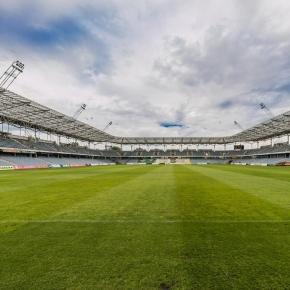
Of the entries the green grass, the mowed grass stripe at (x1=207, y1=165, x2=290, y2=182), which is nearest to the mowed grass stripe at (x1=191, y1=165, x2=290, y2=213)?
the green grass

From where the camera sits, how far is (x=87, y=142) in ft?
335

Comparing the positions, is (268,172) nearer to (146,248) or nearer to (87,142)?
(146,248)

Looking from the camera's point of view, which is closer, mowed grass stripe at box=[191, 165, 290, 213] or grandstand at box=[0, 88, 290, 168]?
mowed grass stripe at box=[191, 165, 290, 213]

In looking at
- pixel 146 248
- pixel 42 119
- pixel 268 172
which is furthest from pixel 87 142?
pixel 146 248

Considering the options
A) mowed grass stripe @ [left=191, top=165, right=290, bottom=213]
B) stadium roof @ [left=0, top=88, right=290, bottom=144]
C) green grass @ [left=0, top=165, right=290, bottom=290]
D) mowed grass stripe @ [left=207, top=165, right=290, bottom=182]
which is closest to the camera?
green grass @ [left=0, top=165, right=290, bottom=290]

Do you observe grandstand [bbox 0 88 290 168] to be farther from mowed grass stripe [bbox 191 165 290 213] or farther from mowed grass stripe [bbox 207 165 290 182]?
mowed grass stripe [bbox 191 165 290 213]

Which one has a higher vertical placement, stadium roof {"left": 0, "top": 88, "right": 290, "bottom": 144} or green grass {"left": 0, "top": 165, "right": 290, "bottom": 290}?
stadium roof {"left": 0, "top": 88, "right": 290, "bottom": 144}

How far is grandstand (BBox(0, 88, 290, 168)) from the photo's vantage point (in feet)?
172

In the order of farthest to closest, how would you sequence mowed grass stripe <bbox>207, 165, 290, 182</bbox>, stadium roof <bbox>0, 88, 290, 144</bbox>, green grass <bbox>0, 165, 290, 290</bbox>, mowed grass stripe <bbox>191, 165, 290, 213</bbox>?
1. stadium roof <bbox>0, 88, 290, 144</bbox>
2. mowed grass stripe <bbox>207, 165, 290, 182</bbox>
3. mowed grass stripe <bbox>191, 165, 290, 213</bbox>
4. green grass <bbox>0, 165, 290, 290</bbox>

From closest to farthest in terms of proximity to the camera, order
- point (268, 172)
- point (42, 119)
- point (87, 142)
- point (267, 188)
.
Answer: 1. point (267, 188)
2. point (268, 172)
3. point (42, 119)
4. point (87, 142)

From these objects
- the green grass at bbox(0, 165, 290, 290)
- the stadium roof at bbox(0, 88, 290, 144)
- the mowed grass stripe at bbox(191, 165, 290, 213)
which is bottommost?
the mowed grass stripe at bbox(191, 165, 290, 213)

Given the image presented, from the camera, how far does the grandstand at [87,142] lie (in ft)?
172

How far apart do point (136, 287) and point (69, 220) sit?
434 cm

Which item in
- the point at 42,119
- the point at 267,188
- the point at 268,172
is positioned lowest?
the point at 268,172
